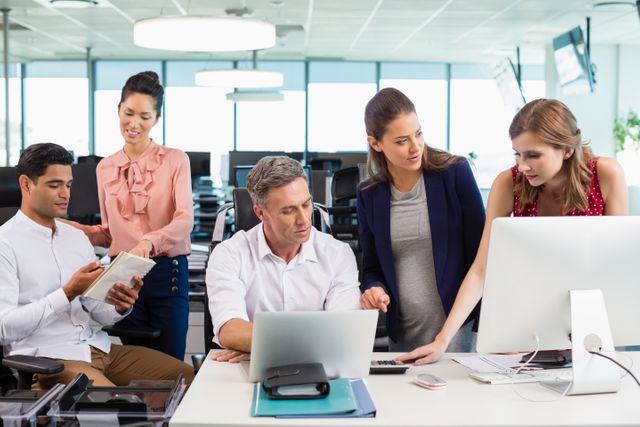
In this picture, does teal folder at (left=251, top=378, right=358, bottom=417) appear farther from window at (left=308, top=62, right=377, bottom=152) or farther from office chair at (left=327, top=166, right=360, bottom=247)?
window at (left=308, top=62, right=377, bottom=152)

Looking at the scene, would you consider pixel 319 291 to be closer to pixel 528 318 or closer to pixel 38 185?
pixel 528 318

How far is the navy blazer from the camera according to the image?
255 cm

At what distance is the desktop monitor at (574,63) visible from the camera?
9.42 m

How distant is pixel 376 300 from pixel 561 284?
20.3 inches

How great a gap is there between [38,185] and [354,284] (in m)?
1.15

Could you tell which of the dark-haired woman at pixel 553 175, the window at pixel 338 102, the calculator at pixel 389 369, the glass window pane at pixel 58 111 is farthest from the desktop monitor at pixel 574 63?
the glass window pane at pixel 58 111

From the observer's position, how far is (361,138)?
1439 centimetres

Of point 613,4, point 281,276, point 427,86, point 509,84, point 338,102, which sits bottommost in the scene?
point 281,276

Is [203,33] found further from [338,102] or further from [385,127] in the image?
[338,102]

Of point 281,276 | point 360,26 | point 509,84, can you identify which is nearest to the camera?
point 281,276

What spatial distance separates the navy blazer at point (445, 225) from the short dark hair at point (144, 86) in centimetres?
100

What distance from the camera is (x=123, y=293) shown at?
102 inches

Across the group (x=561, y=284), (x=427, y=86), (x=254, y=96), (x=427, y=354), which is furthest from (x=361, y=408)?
(x=427, y=86)

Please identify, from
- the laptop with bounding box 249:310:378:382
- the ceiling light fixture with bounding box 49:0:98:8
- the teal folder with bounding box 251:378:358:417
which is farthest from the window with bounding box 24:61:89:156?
the teal folder with bounding box 251:378:358:417
